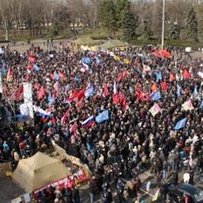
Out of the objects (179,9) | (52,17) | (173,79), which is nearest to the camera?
(173,79)

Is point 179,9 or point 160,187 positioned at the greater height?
point 179,9

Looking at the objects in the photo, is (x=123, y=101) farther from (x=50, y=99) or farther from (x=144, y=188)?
(x=144, y=188)

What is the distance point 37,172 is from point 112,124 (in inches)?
239

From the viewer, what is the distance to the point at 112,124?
73.4 ft

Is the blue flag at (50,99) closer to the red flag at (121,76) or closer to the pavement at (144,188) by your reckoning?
the red flag at (121,76)

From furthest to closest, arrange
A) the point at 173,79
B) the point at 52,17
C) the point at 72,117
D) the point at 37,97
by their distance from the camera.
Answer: the point at 52,17
the point at 173,79
the point at 37,97
the point at 72,117

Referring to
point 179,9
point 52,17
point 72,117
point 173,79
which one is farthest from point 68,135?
point 52,17

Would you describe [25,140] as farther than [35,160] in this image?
Yes

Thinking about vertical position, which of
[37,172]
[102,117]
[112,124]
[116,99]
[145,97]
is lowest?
[37,172]

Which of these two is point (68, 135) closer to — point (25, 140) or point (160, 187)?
point (25, 140)

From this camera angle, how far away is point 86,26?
103 m

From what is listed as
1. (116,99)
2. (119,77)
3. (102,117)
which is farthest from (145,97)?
(119,77)

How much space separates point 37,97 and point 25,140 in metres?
7.54

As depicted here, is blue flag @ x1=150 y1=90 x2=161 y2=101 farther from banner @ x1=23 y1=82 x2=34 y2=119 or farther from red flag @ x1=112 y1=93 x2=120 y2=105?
banner @ x1=23 y1=82 x2=34 y2=119
